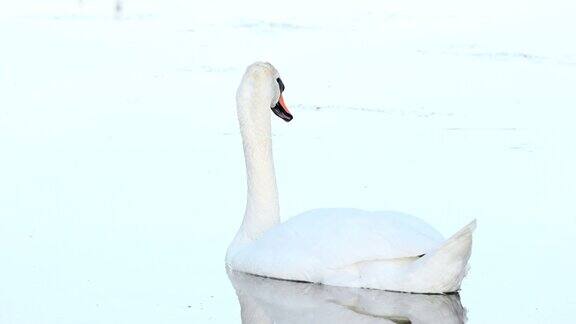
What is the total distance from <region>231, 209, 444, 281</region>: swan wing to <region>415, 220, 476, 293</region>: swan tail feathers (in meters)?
0.10

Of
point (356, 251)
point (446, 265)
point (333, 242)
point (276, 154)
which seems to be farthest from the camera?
point (276, 154)

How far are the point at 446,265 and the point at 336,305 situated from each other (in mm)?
474

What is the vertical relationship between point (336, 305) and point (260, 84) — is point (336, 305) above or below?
below

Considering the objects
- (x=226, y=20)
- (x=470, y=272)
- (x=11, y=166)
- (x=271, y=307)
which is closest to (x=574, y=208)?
(x=470, y=272)

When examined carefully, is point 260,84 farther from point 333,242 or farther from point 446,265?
point 446,265

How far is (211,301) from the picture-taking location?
7852 millimetres

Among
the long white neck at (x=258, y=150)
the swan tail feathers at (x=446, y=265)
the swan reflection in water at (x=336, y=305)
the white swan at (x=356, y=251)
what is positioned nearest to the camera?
the swan reflection in water at (x=336, y=305)

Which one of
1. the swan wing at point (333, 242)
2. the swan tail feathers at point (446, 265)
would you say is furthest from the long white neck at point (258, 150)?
the swan tail feathers at point (446, 265)

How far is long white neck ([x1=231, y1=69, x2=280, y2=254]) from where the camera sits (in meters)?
9.05

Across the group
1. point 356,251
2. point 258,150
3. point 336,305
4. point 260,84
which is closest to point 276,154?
point 258,150

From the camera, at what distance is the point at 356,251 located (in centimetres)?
807

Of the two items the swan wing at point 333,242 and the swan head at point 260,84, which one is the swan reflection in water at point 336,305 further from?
the swan head at point 260,84

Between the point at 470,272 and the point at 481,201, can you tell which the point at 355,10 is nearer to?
the point at 481,201

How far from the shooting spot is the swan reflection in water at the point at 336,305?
25.1 feet
